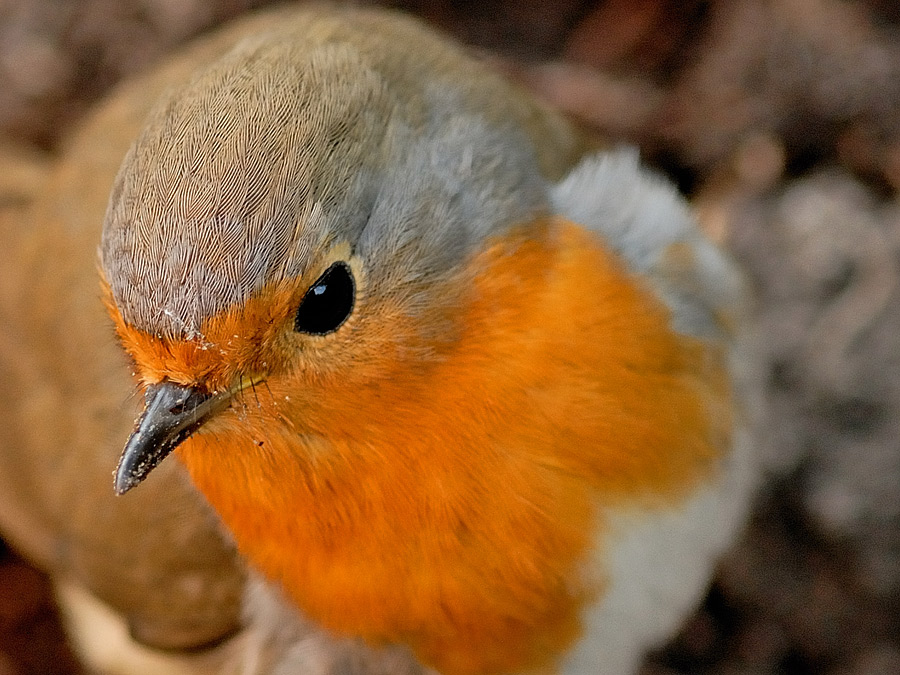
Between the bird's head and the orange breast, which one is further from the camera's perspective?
the orange breast

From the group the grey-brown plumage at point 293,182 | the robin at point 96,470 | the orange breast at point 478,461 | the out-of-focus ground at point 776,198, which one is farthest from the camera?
the out-of-focus ground at point 776,198

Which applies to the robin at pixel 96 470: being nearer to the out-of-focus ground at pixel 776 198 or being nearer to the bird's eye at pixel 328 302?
the bird's eye at pixel 328 302

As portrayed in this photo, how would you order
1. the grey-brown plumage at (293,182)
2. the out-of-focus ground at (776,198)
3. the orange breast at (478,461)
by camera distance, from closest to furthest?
1. the grey-brown plumage at (293,182)
2. the orange breast at (478,461)
3. the out-of-focus ground at (776,198)

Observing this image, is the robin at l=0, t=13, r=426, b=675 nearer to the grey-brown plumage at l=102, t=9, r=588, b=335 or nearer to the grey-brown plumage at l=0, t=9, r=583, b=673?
the grey-brown plumage at l=0, t=9, r=583, b=673

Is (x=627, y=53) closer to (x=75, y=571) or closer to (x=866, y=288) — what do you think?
(x=866, y=288)

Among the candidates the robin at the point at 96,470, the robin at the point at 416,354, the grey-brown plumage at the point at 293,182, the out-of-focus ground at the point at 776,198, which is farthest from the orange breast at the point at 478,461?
the out-of-focus ground at the point at 776,198

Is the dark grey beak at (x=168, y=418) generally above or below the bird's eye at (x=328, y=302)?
below

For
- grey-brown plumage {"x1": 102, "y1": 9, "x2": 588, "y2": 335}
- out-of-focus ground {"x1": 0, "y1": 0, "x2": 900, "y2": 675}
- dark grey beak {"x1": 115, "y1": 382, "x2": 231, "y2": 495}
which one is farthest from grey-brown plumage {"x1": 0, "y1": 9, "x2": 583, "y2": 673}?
out-of-focus ground {"x1": 0, "y1": 0, "x2": 900, "y2": 675}

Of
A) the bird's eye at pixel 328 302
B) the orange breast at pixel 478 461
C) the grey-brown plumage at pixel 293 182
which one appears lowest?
the orange breast at pixel 478 461
